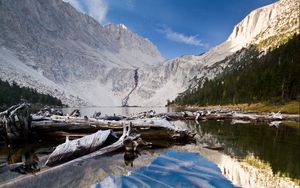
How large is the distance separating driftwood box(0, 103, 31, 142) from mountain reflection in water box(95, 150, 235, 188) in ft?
36.0

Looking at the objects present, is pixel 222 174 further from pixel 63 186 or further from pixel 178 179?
pixel 63 186

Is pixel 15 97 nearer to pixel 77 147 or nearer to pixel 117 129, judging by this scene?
pixel 117 129

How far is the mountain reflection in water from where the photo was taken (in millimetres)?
9656

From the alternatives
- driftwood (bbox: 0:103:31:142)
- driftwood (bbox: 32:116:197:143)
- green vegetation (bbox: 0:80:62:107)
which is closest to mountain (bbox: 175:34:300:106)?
driftwood (bbox: 32:116:197:143)

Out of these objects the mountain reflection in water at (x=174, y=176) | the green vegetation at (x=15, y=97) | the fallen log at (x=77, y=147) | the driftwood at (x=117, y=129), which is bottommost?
the mountain reflection in water at (x=174, y=176)

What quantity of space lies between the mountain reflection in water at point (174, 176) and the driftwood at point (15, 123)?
10979 mm

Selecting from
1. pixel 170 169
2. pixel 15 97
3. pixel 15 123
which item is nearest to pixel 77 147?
pixel 170 169

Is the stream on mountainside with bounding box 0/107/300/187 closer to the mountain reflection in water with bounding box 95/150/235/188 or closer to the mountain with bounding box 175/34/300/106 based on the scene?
the mountain reflection in water with bounding box 95/150/235/188

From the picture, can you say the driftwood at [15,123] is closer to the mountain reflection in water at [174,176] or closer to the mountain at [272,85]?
the mountain reflection in water at [174,176]

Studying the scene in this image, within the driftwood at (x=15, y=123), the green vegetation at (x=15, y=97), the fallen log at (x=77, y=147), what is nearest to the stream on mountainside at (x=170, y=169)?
the fallen log at (x=77, y=147)

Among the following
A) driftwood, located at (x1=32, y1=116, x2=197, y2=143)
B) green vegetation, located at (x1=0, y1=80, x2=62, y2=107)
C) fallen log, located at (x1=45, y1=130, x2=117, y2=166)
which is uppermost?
green vegetation, located at (x1=0, y1=80, x2=62, y2=107)

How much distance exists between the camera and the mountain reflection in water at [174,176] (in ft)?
31.7

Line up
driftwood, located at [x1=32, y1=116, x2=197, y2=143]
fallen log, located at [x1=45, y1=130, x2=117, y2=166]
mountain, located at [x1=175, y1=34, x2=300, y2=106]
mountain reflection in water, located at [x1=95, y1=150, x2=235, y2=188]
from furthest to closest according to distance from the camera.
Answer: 1. mountain, located at [x1=175, y1=34, x2=300, y2=106]
2. driftwood, located at [x1=32, y1=116, x2=197, y2=143]
3. fallen log, located at [x1=45, y1=130, x2=117, y2=166]
4. mountain reflection in water, located at [x1=95, y1=150, x2=235, y2=188]

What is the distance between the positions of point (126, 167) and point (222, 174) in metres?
4.01
